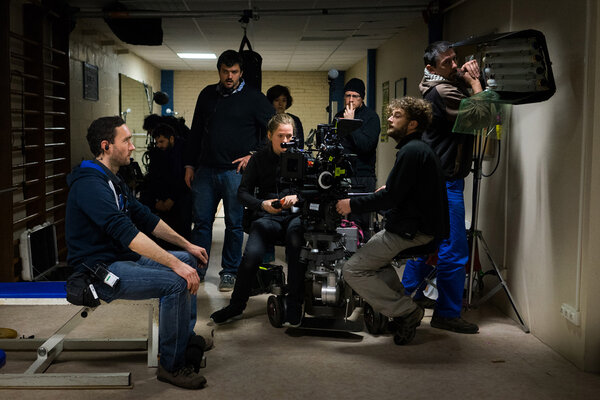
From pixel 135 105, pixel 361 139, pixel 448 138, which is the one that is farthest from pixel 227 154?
pixel 135 105

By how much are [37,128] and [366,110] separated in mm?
2528

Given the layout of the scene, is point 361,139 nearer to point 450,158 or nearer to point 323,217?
point 450,158

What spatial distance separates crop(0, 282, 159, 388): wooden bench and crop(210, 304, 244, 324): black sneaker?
1.73 feet

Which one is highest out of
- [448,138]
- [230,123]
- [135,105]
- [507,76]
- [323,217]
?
[135,105]

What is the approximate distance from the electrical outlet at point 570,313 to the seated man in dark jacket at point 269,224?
1295 mm

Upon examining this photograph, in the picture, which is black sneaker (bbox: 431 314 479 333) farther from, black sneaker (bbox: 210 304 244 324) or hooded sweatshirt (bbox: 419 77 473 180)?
black sneaker (bbox: 210 304 244 324)

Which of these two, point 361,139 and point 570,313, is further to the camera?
point 361,139

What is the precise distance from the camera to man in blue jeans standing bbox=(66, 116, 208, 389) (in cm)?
250

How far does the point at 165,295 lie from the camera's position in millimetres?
2559

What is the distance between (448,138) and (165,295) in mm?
1809

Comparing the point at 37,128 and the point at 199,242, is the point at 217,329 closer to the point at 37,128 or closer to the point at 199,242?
the point at 199,242

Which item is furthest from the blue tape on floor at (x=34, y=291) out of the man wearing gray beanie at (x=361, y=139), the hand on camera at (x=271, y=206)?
the man wearing gray beanie at (x=361, y=139)

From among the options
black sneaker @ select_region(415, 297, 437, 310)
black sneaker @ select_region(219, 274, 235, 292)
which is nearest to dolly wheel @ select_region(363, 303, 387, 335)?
black sneaker @ select_region(415, 297, 437, 310)

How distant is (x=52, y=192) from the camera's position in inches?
205
